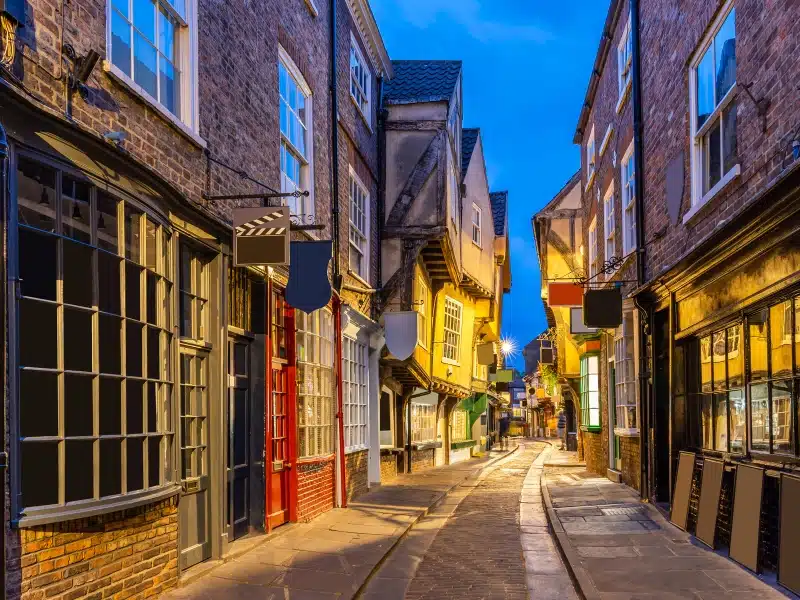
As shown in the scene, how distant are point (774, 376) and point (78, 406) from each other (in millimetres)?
5985

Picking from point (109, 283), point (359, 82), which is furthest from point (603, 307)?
point (109, 283)

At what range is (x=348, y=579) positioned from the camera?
8.38 metres

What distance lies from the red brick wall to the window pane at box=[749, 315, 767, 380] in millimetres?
1209

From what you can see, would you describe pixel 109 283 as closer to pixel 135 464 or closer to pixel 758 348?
pixel 135 464

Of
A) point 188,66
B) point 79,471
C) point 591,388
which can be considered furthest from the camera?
point 591,388

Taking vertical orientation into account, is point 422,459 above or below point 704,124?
below

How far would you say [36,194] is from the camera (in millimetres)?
5652

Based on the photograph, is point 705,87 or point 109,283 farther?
point 705,87

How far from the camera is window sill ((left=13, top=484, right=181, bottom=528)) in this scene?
→ 5.45 metres

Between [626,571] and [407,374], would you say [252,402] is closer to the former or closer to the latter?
[626,571]

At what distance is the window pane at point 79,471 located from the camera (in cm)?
591

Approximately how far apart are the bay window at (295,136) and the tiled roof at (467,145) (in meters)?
13.0

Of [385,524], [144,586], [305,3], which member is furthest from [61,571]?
[305,3]

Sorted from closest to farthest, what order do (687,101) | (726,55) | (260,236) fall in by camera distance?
1. (260,236)
2. (726,55)
3. (687,101)
